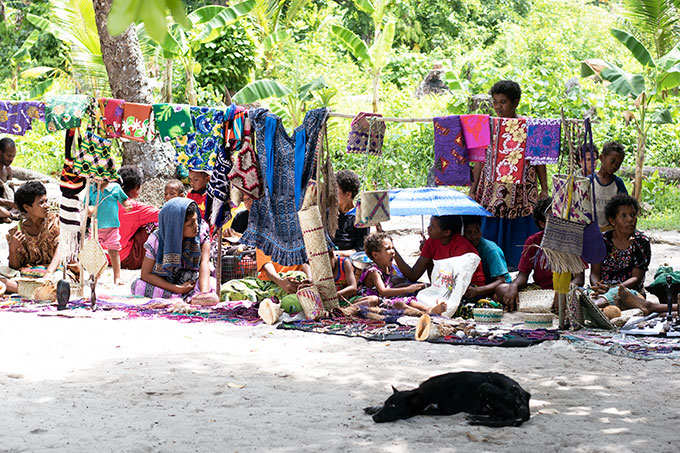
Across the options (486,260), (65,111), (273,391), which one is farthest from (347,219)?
(273,391)

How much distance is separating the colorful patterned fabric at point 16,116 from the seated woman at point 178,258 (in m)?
1.40

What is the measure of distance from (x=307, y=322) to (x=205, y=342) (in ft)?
3.08

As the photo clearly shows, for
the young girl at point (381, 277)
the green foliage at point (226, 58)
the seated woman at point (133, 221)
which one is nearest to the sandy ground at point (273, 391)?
the young girl at point (381, 277)

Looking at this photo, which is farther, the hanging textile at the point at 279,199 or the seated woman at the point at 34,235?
the seated woman at the point at 34,235

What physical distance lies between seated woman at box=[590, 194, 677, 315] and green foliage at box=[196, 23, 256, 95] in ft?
31.9

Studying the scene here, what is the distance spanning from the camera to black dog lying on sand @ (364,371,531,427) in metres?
3.85

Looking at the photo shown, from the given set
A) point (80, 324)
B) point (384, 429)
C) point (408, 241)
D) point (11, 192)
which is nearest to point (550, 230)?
point (384, 429)

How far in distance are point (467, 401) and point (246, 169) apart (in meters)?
3.29

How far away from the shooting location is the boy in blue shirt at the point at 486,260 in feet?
22.6

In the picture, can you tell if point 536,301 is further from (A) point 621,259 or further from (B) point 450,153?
(B) point 450,153

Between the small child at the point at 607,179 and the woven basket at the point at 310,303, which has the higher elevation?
the small child at the point at 607,179

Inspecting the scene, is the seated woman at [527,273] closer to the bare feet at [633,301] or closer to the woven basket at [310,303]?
the bare feet at [633,301]

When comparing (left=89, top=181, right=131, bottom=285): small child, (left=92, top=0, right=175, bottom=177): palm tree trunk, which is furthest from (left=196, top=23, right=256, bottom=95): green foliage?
(left=89, top=181, right=131, bottom=285): small child

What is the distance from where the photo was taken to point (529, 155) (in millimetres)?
6648
